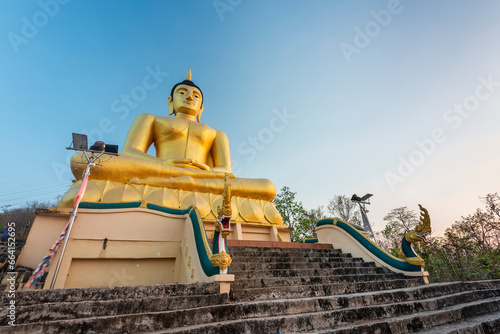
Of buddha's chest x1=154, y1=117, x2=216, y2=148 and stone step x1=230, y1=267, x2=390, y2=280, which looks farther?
buddha's chest x1=154, y1=117, x2=216, y2=148

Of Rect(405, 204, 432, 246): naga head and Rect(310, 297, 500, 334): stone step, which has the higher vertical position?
Rect(405, 204, 432, 246): naga head

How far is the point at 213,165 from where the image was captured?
12781 millimetres

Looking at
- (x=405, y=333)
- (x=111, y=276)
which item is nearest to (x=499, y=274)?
(x=405, y=333)

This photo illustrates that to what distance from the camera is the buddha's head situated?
517 inches

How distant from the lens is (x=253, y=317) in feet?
8.80

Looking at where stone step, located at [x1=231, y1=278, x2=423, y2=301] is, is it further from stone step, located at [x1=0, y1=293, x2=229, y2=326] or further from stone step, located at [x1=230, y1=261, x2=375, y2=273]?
stone step, located at [x1=230, y1=261, x2=375, y2=273]

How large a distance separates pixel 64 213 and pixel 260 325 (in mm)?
6495

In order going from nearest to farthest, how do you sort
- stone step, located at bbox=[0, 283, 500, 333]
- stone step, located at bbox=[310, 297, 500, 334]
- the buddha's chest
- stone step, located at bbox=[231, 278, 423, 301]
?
1. stone step, located at bbox=[0, 283, 500, 333]
2. stone step, located at bbox=[310, 297, 500, 334]
3. stone step, located at bbox=[231, 278, 423, 301]
4. the buddha's chest

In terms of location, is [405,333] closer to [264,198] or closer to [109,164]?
[264,198]

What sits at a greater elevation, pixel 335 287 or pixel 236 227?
pixel 236 227

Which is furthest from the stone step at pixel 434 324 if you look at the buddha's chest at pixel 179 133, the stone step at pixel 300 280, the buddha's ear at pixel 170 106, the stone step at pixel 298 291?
the buddha's ear at pixel 170 106

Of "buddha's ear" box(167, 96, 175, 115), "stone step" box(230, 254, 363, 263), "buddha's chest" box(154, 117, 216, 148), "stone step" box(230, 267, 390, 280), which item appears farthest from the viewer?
"buddha's ear" box(167, 96, 175, 115)

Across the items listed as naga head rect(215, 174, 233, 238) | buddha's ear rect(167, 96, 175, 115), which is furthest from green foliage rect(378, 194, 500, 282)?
buddha's ear rect(167, 96, 175, 115)

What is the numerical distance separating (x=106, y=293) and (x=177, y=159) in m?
7.29
